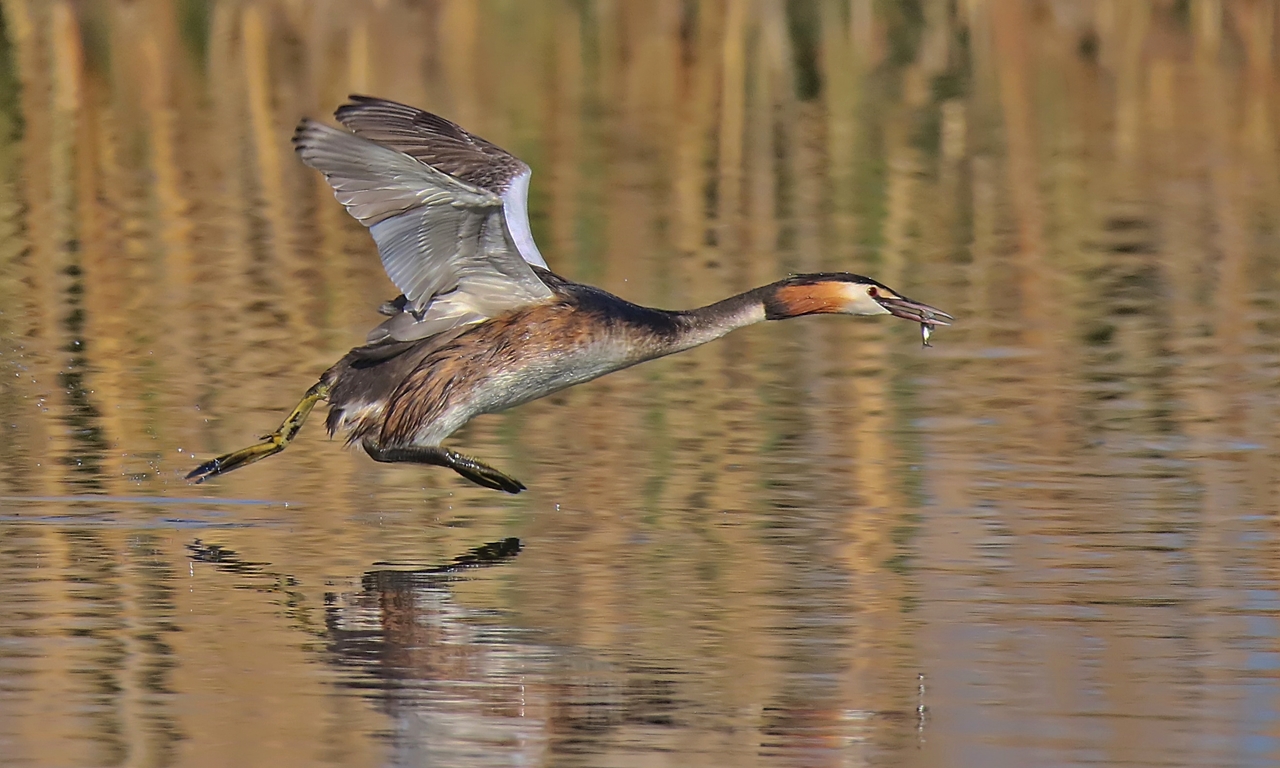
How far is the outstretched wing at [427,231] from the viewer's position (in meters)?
Answer: 9.33

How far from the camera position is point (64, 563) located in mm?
8758

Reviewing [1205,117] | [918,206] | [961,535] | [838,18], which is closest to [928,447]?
[961,535]

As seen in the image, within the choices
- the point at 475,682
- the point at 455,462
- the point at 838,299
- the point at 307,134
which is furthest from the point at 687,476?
the point at 475,682

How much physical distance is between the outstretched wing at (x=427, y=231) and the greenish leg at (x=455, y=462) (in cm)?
48

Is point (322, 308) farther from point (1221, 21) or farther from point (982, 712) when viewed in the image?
point (1221, 21)

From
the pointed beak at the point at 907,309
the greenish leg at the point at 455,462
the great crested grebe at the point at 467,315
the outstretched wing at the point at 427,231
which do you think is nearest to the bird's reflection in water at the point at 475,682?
the greenish leg at the point at 455,462

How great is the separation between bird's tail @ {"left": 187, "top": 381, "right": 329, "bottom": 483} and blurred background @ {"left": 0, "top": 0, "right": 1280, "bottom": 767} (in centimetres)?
14

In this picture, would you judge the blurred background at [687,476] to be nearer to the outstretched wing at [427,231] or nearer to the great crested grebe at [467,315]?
the great crested grebe at [467,315]

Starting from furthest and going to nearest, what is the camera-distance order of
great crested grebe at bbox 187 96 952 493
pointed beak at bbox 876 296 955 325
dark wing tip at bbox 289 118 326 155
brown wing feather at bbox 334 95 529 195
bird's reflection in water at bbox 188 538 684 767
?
pointed beak at bbox 876 296 955 325, brown wing feather at bbox 334 95 529 195, great crested grebe at bbox 187 96 952 493, dark wing tip at bbox 289 118 326 155, bird's reflection in water at bbox 188 538 684 767

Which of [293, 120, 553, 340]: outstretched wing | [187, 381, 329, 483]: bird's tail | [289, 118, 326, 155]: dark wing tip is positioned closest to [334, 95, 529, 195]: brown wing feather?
[293, 120, 553, 340]: outstretched wing

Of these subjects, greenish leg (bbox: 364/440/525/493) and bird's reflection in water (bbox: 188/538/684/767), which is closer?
bird's reflection in water (bbox: 188/538/684/767)

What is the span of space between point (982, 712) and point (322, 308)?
8.52m

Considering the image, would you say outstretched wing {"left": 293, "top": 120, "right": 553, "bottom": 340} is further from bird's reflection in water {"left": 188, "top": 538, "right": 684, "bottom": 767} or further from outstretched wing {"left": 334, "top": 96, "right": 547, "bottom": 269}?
bird's reflection in water {"left": 188, "top": 538, "right": 684, "bottom": 767}

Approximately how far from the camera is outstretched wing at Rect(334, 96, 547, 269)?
9.97m
